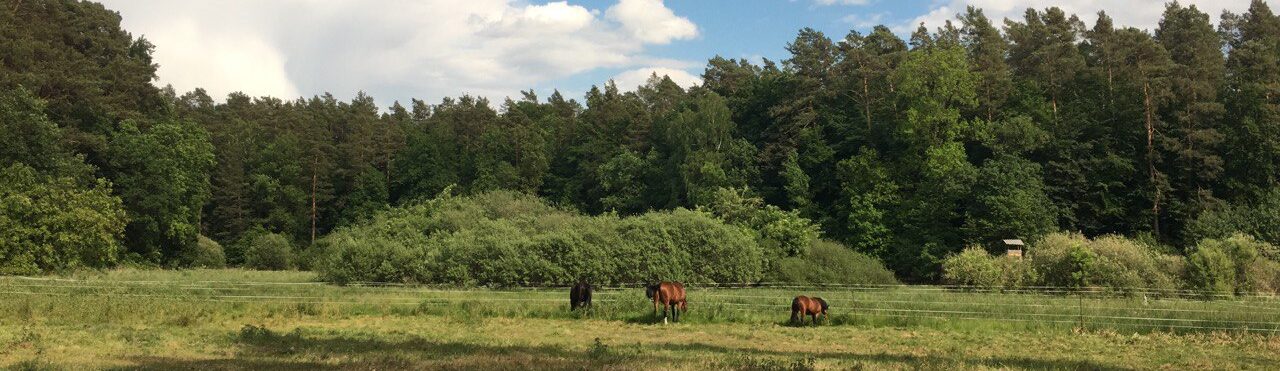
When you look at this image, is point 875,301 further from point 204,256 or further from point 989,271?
point 204,256

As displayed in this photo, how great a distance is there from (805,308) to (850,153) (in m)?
42.0

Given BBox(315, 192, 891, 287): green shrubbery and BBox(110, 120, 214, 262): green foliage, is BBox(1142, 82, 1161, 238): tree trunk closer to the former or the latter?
BBox(315, 192, 891, 287): green shrubbery

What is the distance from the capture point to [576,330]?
19.1 m

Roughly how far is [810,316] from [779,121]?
140 feet

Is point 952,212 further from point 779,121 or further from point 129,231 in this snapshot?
point 129,231

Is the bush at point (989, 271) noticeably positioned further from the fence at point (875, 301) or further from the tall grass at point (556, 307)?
the tall grass at point (556, 307)

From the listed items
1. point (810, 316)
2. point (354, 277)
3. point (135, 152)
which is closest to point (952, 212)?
point (810, 316)

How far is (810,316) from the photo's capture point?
22828 millimetres

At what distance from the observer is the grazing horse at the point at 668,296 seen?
21.2 metres

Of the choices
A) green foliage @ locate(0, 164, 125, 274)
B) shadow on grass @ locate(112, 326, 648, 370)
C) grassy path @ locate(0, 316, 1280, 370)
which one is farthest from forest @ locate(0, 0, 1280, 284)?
shadow on grass @ locate(112, 326, 648, 370)

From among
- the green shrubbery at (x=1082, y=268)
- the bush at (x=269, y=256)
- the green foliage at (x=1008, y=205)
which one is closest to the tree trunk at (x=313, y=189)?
the bush at (x=269, y=256)

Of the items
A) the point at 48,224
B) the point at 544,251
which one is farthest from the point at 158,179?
the point at 544,251

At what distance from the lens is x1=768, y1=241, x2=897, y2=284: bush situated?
39.0m

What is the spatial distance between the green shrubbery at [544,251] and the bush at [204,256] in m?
24.7
